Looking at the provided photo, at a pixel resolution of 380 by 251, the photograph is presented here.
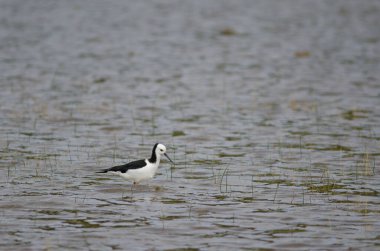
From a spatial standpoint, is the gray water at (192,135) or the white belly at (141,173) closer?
the gray water at (192,135)

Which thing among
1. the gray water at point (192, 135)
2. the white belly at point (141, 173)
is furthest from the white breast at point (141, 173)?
the gray water at point (192, 135)

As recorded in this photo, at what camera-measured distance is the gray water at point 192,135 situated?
14.6 metres

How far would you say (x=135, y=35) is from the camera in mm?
50406

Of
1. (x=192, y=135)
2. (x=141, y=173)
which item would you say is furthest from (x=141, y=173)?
(x=192, y=135)

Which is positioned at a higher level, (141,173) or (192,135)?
(192,135)

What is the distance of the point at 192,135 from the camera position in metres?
24.2

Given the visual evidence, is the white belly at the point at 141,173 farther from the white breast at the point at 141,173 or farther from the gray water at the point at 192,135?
the gray water at the point at 192,135

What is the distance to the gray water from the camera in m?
14.6

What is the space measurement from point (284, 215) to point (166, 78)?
20629 mm

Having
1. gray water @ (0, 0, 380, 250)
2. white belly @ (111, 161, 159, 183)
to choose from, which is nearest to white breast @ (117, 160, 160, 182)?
white belly @ (111, 161, 159, 183)

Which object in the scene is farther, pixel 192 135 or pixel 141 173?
pixel 192 135

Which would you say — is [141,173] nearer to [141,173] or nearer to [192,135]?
[141,173]

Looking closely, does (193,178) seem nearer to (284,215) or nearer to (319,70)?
(284,215)

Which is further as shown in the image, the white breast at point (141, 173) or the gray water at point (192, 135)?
the white breast at point (141, 173)
